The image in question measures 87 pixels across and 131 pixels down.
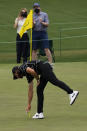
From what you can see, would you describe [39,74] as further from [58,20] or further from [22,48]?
[58,20]

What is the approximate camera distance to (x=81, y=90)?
16422 millimetres

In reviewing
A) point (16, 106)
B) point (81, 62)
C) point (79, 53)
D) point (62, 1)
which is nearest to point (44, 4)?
point (62, 1)

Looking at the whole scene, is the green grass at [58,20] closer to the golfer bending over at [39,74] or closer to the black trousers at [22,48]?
the black trousers at [22,48]

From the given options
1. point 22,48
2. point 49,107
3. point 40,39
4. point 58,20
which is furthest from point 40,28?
point 58,20

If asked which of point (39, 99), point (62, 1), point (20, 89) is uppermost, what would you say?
point (39, 99)

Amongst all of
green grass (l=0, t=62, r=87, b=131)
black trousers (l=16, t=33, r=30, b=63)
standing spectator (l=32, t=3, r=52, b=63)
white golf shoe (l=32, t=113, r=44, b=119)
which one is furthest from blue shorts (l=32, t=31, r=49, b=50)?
white golf shoe (l=32, t=113, r=44, b=119)

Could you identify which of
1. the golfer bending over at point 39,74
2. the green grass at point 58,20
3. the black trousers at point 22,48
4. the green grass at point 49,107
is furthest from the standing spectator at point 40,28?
the golfer bending over at point 39,74

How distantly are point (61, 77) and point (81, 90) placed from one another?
2.23m

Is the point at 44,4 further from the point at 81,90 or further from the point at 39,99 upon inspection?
the point at 39,99

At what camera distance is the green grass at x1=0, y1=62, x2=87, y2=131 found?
11.9m

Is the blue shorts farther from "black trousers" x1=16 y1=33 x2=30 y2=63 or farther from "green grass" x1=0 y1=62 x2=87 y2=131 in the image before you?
"black trousers" x1=16 y1=33 x2=30 y2=63

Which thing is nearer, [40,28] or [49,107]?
[49,107]

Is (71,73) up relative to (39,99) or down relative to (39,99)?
down

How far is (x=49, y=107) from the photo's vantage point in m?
14.1
